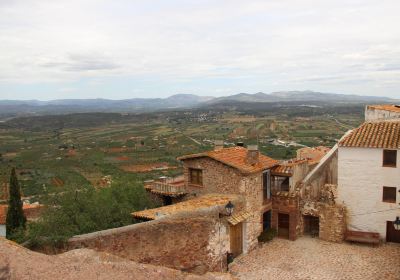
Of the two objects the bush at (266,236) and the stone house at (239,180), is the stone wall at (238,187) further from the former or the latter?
the bush at (266,236)

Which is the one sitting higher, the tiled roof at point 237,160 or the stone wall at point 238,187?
the tiled roof at point 237,160

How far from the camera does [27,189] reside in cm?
5941

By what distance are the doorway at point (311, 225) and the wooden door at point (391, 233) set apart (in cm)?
338

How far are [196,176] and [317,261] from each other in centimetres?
707

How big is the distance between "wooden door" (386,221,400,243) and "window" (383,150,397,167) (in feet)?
9.46

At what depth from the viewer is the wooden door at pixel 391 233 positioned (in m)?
20.1

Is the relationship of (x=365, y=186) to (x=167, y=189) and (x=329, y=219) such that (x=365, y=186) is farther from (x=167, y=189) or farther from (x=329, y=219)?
(x=167, y=189)

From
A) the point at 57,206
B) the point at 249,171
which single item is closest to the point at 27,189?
the point at 57,206

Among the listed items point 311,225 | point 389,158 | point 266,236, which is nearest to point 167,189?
point 266,236

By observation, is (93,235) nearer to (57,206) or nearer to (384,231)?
(57,206)

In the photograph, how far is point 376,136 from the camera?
20.7m

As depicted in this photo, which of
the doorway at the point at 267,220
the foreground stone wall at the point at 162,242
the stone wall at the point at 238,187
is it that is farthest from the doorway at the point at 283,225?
the foreground stone wall at the point at 162,242

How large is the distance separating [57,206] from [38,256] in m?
9.74

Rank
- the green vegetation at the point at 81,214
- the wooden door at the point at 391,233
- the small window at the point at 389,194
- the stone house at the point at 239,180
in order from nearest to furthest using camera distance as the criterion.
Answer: the green vegetation at the point at 81,214 < the stone house at the point at 239,180 < the small window at the point at 389,194 < the wooden door at the point at 391,233
